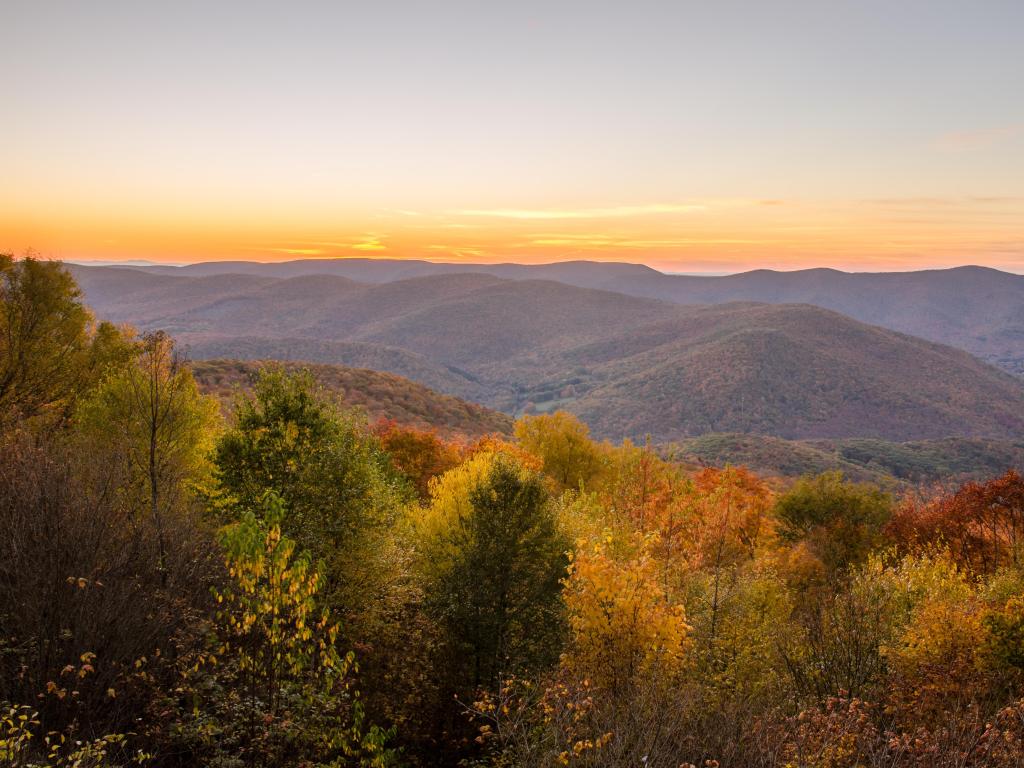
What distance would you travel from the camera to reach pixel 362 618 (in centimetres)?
1883

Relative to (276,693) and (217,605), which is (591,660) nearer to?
(276,693)

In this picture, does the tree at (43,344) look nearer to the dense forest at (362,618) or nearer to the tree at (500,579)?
the dense forest at (362,618)

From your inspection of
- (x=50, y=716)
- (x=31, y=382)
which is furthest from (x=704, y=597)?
(x=31, y=382)

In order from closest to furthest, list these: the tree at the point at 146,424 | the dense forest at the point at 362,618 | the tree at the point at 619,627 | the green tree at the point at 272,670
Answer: the green tree at the point at 272,670, the dense forest at the point at 362,618, the tree at the point at 619,627, the tree at the point at 146,424

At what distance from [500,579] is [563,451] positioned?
3378 centimetres

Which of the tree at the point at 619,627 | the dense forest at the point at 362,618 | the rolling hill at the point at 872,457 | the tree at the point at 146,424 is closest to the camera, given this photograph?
the dense forest at the point at 362,618

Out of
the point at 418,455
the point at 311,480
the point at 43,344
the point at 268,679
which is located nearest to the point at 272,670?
the point at 268,679

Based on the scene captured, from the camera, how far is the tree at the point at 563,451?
52.6m

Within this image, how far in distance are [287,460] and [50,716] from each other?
9336mm

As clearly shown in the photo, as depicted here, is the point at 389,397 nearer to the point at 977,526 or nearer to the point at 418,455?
the point at 418,455

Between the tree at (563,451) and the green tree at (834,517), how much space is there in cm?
1620

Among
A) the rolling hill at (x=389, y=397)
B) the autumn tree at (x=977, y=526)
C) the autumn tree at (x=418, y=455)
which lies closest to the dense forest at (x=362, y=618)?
the autumn tree at (x=977, y=526)

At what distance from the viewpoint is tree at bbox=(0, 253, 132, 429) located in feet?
88.9

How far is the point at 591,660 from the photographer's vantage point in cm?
1702
